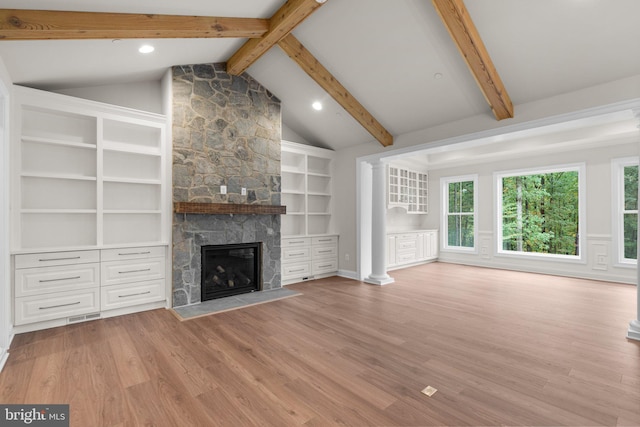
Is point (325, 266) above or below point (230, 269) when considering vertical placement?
A: below

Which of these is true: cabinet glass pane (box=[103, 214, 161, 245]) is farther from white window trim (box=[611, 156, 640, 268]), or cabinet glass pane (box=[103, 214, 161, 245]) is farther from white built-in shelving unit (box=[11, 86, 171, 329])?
white window trim (box=[611, 156, 640, 268])

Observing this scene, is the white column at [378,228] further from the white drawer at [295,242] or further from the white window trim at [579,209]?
the white window trim at [579,209]

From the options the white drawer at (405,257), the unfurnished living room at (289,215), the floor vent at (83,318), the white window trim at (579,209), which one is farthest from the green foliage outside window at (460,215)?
the floor vent at (83,318)

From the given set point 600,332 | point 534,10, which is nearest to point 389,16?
point 534,10

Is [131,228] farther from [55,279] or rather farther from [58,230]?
[55,279]

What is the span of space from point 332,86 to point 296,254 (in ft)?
9.49

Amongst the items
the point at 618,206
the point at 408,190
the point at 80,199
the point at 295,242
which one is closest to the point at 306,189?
the point at 295,242

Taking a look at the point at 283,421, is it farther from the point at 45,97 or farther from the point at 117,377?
the point at 45,97

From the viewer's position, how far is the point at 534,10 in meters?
2.77

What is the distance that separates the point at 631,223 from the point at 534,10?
200 inches

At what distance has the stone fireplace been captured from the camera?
404cm

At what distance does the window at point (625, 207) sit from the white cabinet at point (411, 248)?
346 centimetres

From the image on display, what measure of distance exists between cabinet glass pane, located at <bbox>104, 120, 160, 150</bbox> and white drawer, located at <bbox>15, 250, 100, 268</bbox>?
4.77ft

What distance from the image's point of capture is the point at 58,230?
Result: 3566 mm
